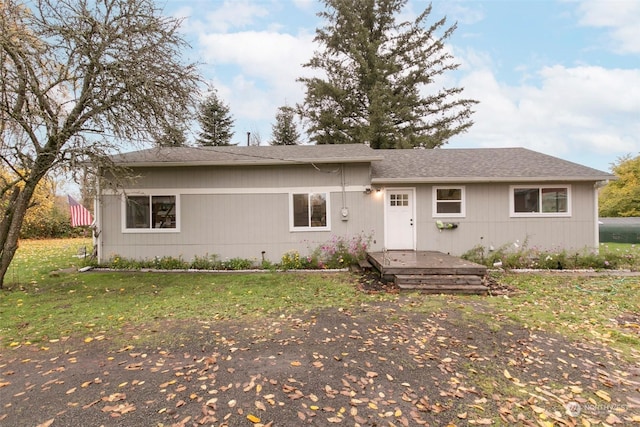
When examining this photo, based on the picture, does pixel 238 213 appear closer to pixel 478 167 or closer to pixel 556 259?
pixel 478 167

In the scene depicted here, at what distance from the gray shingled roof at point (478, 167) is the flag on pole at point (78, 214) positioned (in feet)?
31.1

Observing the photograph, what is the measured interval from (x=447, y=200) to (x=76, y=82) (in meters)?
9.73

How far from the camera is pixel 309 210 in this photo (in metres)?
9.16

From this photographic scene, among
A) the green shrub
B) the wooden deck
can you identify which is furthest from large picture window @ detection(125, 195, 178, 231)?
the green shrub

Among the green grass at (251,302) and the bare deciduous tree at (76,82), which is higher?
the bare deciduous tree at (76,82)

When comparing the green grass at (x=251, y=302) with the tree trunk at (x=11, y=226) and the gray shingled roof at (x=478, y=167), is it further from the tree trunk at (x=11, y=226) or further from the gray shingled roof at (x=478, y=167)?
the gray shingled roof at (x=478, y=167)

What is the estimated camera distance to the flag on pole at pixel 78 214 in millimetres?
9742

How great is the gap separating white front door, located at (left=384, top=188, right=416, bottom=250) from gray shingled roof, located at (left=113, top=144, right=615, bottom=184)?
1.77 ft

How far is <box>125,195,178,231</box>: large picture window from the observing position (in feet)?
29.9

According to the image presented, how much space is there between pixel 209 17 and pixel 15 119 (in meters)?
6.27

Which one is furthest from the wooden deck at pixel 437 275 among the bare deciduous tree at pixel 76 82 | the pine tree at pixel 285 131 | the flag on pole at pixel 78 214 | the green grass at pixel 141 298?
the pine tree at pixel 285 131

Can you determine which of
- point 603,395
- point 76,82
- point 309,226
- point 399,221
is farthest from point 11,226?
point 603,395

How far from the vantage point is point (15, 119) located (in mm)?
5828

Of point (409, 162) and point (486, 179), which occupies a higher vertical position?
point (409, 162)
